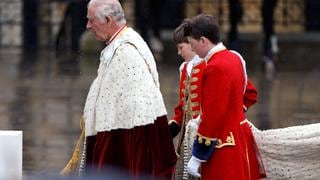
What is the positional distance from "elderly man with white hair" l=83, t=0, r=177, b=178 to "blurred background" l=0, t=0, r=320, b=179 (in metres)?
2.37

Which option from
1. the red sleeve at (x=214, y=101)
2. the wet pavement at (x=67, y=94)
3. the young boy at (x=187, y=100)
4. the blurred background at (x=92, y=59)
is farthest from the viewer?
the blurred background at (x=92, y=59)

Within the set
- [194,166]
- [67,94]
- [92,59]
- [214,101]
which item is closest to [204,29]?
[214,101]

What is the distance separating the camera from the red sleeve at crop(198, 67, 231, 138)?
5809mm

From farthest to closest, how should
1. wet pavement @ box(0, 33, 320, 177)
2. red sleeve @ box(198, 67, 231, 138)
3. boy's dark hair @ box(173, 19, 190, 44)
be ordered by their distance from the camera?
wet pavement @ box(0, 33, 320, 177), boy's dark hair @ box(173, 19, 190, 44), red sleeve @ box(198, 67, 231, 138)

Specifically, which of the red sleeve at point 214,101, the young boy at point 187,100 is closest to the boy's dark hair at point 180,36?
the young boy at point 187,100

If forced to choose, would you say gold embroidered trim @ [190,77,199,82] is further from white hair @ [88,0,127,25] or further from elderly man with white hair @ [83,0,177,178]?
white hair @ [88,0,127,25]

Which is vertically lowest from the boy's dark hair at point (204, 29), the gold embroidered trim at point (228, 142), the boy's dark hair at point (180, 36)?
the gold embroidered trim at point (228, 142)

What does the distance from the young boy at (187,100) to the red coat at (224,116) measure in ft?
0.78

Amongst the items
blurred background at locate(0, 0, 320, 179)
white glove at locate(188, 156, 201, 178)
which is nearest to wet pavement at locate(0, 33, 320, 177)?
blurred background at locate(0, 0, 320, 179)

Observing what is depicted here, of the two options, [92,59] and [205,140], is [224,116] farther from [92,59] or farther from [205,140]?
[92,59]

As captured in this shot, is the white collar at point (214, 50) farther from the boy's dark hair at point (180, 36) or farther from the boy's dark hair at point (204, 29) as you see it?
the boy's dark hair at point (180, 36)

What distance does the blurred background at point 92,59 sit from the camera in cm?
1191

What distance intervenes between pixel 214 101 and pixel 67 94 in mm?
8304

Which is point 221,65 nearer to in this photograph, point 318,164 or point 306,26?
point 318,164
